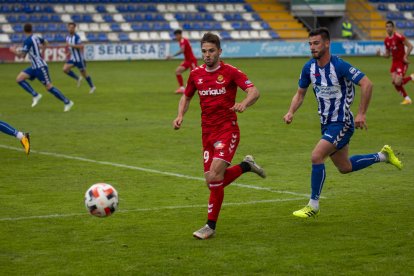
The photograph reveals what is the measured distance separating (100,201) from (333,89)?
3.12 metres

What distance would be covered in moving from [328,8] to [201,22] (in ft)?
30.3

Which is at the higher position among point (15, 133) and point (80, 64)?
point (15, 133)

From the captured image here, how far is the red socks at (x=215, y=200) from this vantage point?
371 inches

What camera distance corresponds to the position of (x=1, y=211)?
10914 millimetres

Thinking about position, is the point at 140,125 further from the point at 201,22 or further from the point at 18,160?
the point at 201,22

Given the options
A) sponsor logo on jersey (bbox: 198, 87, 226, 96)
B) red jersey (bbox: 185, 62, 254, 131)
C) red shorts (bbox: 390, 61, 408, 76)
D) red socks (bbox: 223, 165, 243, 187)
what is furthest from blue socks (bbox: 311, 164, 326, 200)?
red shorts (bbox: 390, 61, 408, 76)

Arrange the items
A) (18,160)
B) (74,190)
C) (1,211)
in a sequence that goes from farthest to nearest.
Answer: (18,160) < (74,190) < (1,211)

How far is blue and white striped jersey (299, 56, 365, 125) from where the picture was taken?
34.1ft

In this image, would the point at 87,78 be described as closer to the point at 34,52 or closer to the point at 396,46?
the point at 34,52

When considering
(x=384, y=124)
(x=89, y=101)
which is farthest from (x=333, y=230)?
(x=89, y=101)

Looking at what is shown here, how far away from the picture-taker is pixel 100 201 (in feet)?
30.5

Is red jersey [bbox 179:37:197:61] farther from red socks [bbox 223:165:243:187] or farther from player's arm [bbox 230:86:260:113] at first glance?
player's arm [bbox 230:86:260:113]

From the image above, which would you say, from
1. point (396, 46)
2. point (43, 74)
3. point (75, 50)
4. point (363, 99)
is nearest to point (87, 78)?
point (75, 50)

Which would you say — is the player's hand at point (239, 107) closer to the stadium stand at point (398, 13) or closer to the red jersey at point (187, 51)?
the red jersey at point (187, 51)
